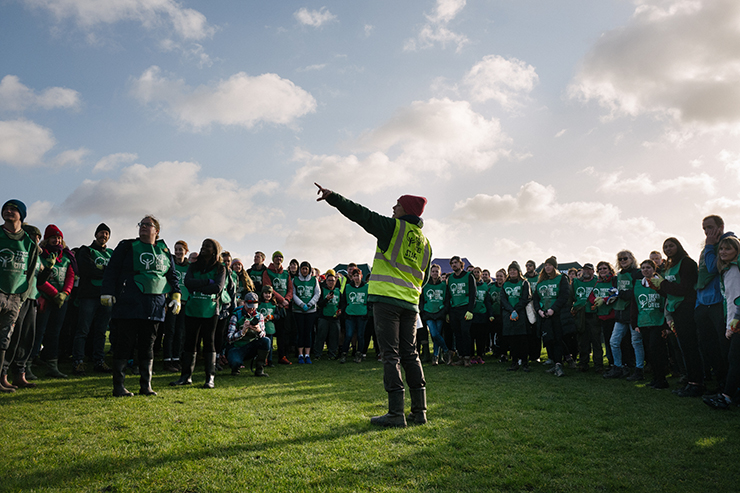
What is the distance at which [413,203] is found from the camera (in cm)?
450

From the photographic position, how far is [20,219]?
5457mm

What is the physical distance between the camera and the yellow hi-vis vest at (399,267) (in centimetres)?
419

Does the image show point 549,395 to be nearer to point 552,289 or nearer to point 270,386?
point 552,289

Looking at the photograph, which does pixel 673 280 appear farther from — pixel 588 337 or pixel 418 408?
pixel 418 408

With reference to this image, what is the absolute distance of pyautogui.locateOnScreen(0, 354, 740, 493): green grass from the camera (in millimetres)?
2764

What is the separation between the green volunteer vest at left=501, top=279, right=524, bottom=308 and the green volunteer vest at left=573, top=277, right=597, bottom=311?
42.9 inches

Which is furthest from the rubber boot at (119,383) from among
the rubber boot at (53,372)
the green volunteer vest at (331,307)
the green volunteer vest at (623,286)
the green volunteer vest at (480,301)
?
the green volunteer vest at (623,286)

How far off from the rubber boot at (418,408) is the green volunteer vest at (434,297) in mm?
5394

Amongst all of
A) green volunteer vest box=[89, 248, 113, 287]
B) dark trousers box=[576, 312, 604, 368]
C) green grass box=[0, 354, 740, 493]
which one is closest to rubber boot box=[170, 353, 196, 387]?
green grass box=[0, 354, 740, 493]

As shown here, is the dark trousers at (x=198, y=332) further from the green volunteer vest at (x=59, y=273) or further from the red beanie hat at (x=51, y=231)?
the red beanie hat at (x=51, y=231)

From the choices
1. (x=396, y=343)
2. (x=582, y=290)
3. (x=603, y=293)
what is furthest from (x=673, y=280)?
(x=396, y=343)

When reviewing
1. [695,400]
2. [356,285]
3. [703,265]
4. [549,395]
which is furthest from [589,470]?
[356,285]

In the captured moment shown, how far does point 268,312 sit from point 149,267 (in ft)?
11.3

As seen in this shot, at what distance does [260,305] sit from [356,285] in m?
2.53
